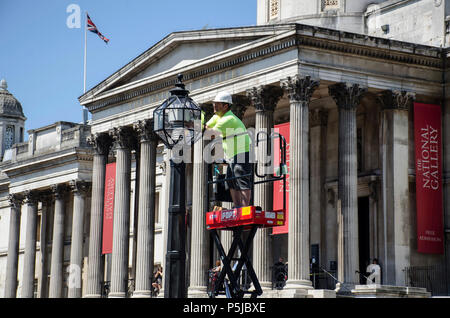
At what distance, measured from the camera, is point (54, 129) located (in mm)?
60938

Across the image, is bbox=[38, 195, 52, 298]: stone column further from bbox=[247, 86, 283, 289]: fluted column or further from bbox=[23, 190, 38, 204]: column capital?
bbox=[247, 86, 283, 289]: fluted column

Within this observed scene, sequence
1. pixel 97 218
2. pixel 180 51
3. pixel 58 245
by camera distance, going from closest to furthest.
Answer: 1. pixel 180 51
2. pixel 97 218
3. pixel 58 245

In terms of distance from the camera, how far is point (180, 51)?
40.7 m

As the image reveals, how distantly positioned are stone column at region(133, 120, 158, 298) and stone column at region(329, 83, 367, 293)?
33.8ft

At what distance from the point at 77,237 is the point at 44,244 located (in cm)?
891

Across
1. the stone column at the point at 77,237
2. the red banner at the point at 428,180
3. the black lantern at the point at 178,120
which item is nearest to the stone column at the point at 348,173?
the red banner at the point at 428,180

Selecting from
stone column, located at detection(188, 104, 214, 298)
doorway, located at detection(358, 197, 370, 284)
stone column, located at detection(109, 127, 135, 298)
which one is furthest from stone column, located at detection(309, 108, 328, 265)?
stone column, located at detection(109, 127, 135, 298)

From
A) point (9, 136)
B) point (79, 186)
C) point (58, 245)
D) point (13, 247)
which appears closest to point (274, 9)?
point (79, 186)

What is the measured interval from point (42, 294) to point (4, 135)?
79.7 feet

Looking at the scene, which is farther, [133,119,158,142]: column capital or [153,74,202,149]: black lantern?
[133,119,158,142]: column capital

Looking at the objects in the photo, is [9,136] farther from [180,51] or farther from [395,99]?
[395,99]

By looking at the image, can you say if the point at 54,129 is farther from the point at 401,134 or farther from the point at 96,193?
the point at 401,134

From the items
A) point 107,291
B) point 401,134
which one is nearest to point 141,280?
point 107,291

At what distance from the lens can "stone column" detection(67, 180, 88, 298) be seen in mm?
49656
